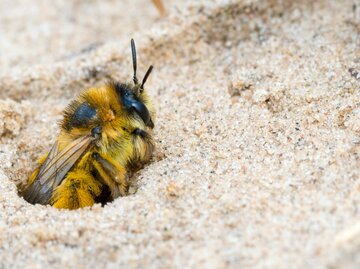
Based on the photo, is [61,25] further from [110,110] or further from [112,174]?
[112,174]

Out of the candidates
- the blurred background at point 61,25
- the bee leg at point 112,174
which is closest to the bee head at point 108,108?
the bee leg at point 112,174

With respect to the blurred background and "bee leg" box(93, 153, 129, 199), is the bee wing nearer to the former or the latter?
"bee leg" box(93, 153, 129, 199)

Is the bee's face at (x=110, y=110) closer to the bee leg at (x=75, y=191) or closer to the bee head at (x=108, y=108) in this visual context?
the bee head at (x=108, y=108)

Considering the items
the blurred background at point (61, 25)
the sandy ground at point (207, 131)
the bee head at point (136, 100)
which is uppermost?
the blurred background at point (61, 25)

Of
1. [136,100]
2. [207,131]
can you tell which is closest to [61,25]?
[136,100]

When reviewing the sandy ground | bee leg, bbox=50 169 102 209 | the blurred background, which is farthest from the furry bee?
the blurred background

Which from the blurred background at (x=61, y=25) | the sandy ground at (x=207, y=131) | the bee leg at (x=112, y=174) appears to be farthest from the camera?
the blurred background at (x=61, y=25)
